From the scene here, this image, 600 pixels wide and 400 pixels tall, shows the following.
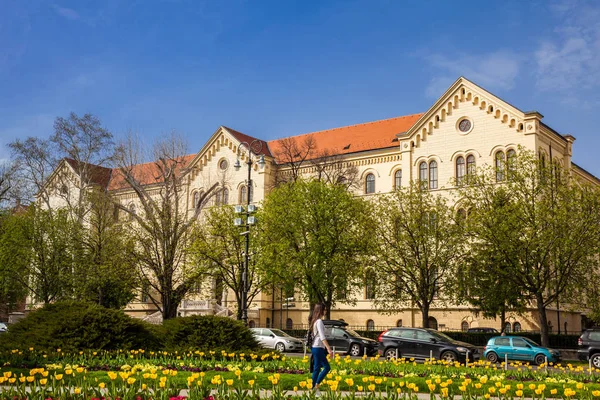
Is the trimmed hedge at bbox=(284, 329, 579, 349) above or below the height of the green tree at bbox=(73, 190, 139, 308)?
below

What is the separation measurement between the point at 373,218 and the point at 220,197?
2270 cm

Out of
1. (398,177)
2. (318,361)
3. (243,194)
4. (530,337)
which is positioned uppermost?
(398,177)

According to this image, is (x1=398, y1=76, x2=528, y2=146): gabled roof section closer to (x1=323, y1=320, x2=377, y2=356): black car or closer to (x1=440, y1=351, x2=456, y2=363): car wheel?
(x1=323, y1=320, x2=377, y2=356): black car

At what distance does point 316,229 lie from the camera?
44.7m

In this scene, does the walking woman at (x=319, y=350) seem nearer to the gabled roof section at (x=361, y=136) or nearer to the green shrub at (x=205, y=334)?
the green shrub at (x=205, y=334)

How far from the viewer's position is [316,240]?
43938 millimetres

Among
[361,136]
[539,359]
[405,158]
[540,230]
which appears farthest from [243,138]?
[539,359]

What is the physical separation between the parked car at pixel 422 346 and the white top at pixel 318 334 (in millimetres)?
15138

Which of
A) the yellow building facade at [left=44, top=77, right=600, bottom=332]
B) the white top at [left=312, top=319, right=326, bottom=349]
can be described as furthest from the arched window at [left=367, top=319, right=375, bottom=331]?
the white top at [left=312, top=319, right=326, bottom=349]

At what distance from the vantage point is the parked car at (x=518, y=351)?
3053cm

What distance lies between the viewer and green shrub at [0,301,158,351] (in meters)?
19.3

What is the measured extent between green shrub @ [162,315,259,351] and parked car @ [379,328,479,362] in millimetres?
9908

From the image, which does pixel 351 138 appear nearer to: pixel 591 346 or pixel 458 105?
pixel 458 105

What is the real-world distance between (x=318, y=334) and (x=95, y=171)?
49.0m
